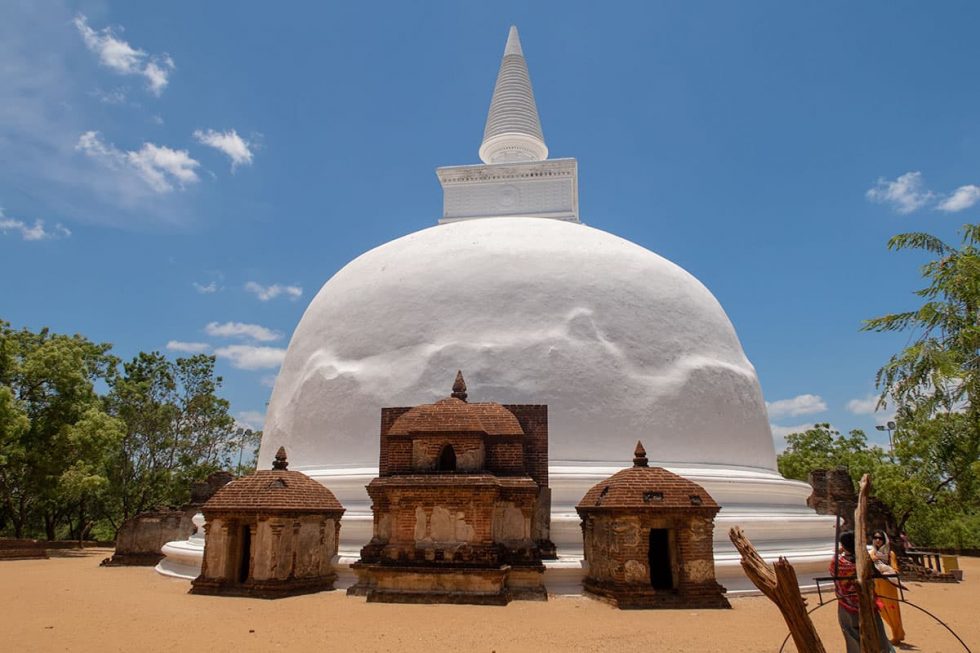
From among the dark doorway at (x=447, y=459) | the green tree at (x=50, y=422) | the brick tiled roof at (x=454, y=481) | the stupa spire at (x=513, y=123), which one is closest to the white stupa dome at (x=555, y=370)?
the brick tiled roof at (x=454, y=481)

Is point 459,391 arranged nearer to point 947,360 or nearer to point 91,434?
point 947,360

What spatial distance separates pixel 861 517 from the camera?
4078mm

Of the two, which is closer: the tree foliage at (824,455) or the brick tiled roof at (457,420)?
the brick tiled roof at (457,420)

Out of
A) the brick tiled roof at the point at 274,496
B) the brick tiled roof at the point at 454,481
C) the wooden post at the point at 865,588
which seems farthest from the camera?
the brick tiled roof at the point at 274,496

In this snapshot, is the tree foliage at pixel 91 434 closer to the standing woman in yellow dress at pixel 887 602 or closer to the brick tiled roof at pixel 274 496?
the brick tiled roof at pixel 274 496

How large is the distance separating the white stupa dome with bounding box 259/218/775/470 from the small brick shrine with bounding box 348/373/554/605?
160cm

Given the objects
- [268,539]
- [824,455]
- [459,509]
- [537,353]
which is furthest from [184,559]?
[824,455]

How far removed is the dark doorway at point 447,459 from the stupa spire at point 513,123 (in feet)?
37.9

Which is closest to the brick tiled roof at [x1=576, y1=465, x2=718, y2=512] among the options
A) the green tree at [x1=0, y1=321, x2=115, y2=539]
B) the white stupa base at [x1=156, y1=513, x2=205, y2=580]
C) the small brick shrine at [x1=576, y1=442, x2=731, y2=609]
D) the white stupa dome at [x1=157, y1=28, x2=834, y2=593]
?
the small brick shrine at [x1=576, y1=442, x2=731, y2=609]

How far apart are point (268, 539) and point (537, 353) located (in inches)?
215

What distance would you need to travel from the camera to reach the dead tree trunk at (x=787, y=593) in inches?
157

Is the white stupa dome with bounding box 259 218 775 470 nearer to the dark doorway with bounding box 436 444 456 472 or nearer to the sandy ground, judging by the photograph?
the dark doorway with bounding box 436 444 456 472

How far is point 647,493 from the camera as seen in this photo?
29.7ft

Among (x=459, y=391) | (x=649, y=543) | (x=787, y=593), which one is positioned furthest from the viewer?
(x=459, y=391)
